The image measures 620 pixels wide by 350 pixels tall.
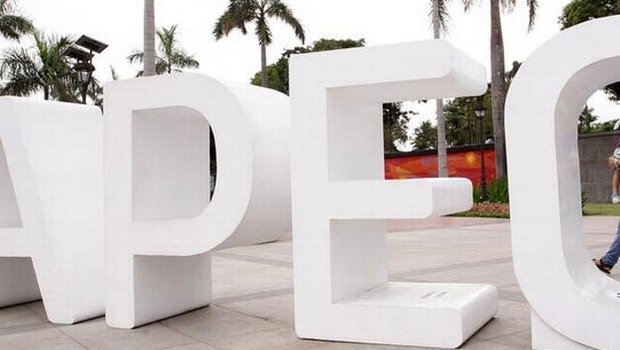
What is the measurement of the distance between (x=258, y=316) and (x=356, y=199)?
1806 mm

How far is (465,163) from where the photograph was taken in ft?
94.8

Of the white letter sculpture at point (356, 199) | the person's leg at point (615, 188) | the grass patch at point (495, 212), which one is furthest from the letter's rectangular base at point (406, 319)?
the grass patch at point (495, 212)

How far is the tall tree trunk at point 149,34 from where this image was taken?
14.4 metres

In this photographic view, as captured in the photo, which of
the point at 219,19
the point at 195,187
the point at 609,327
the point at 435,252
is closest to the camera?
the point at 609,327

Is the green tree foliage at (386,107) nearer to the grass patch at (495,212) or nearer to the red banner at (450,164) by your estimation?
the red banner at (450,164)

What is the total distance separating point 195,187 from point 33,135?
1.60 metres

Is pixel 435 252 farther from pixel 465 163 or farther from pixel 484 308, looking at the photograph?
pixel 465 163

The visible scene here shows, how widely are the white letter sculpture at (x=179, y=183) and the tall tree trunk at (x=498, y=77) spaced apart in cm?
1747

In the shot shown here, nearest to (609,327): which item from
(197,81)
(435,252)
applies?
(197,81)

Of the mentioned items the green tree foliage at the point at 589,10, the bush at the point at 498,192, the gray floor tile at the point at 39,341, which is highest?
the green tree foliage at the point at 589,10

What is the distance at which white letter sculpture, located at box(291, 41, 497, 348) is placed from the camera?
4535mm

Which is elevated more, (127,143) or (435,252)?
(127,143)

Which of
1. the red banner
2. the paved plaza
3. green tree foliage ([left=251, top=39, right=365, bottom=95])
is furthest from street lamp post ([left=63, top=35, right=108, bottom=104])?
green tree foliage ([left=251, top=39, right=365, bottom=95])

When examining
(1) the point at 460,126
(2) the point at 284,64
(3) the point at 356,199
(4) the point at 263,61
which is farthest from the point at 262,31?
(1) the point at 460,126
